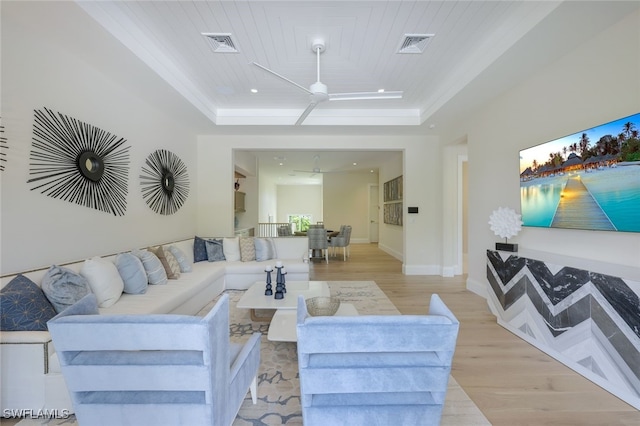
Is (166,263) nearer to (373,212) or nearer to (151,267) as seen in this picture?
A: (151,267)

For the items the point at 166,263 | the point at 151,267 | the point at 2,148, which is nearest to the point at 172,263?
the point at 166,263

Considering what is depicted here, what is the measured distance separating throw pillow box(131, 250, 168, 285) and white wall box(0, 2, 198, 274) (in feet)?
1.37

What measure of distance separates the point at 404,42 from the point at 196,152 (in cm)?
417

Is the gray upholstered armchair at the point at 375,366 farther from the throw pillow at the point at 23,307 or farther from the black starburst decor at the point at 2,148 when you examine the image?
the black starburst decor at the point at 2,148

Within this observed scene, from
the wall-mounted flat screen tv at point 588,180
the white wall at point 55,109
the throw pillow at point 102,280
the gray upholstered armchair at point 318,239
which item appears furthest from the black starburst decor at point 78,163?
the wall-mounted flat screen tv at point 588,180

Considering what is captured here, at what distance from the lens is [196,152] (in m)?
5.21

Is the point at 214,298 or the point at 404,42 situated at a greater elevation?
the point at 404,42

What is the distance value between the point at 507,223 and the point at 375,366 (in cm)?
274

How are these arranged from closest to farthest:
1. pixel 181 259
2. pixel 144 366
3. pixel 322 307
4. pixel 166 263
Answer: pixel 144 366 → pixel 322 307 → pixel 166 263 → pixel 181 259

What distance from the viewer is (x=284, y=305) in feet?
8.84

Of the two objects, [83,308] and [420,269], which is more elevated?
[83,308]

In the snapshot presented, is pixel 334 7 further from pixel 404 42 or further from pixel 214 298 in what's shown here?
pixel 214 298

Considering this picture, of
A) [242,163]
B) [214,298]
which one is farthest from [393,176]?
[214,298]

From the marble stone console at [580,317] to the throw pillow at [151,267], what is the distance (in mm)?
3853
